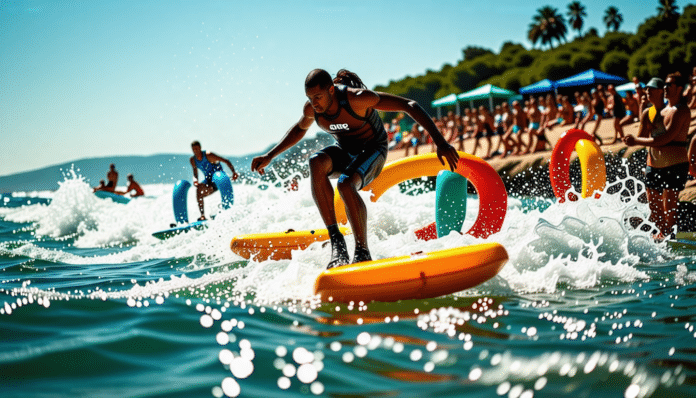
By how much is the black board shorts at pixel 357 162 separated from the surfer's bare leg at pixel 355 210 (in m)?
0.07

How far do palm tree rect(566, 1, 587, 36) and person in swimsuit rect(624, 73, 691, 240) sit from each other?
60.2 metres

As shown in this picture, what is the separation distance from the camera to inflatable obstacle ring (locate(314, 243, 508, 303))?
3.94 metres

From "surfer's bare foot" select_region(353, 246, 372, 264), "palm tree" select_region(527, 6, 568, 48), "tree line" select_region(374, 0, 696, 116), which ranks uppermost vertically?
"palm tree" select_region(527, 6, 568, 48)

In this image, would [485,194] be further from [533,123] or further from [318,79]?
[533,123]

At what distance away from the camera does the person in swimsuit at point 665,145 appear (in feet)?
20.1

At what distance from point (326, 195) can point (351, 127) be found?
0.59m

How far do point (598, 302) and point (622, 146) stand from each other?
434 inches

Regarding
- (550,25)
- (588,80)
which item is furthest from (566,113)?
(550,25)

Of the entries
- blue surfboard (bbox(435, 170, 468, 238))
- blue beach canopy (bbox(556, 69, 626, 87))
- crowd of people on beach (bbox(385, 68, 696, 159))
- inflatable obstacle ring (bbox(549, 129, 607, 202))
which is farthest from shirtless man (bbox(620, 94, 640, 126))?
blue surfboard (bbox(435, 170, 468, 238))

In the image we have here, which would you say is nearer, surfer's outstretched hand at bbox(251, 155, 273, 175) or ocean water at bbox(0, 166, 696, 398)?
ocean water at bbox(0, 166, 696, 398)

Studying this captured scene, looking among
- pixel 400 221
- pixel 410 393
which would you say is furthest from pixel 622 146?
pixel 410 393

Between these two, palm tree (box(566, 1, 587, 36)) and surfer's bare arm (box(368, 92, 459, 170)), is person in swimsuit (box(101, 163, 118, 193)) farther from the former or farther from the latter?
palm tree (box(566, 1, 587, 36))

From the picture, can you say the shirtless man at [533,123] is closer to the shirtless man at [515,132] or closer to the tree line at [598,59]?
the shirtless man at [515,132]

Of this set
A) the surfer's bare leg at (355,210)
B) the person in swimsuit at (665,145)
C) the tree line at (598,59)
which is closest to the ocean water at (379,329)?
the person in swimsuit at (665,145)
